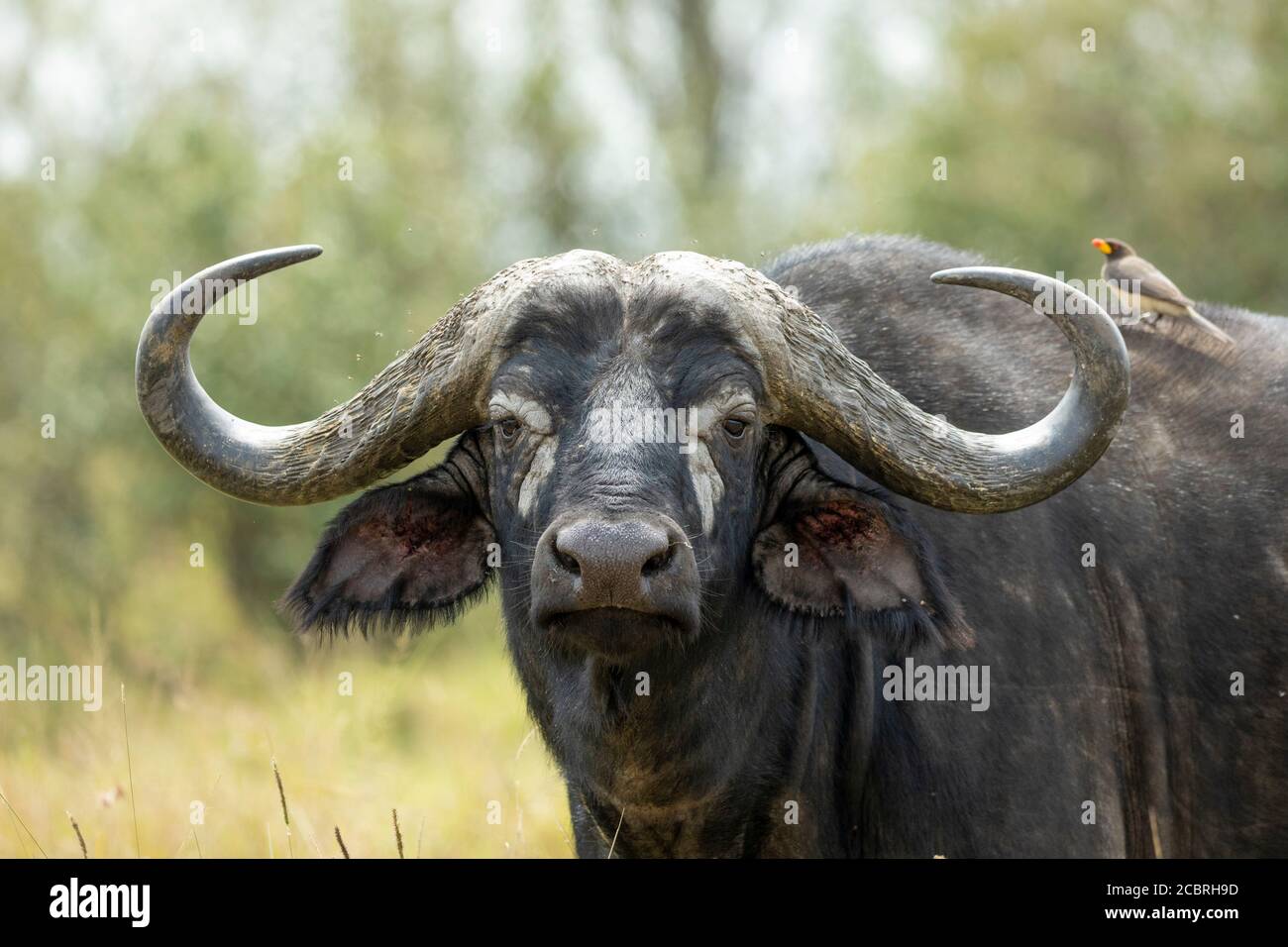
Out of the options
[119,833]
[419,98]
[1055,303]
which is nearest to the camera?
[1055,303]

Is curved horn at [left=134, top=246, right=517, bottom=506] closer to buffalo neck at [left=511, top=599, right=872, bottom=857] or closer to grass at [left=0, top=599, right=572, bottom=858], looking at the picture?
buffalo neck at [left=511, top=599, right=872, bottom=857]

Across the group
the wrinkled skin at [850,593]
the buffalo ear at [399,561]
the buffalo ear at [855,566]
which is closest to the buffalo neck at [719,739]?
the wrinkled skin at [850,593]

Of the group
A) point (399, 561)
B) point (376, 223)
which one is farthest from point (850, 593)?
point (376, 223)

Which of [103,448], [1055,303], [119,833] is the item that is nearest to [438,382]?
[1055,303]

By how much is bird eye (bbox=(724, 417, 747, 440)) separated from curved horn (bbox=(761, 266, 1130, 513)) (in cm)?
18

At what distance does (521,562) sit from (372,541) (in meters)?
0.69

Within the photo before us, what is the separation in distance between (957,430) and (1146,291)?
6.98 ft

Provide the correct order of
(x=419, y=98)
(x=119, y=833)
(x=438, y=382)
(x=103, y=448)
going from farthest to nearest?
(x=419, y=98)
(x=103, y=448)
(x=119, y=833)
(x=438, y=382)

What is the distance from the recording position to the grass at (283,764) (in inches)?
314

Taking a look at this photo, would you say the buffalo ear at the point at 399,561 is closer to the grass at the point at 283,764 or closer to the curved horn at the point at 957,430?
the grass at the point at 283,764

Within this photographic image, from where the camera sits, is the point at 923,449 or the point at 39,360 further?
the point at 39,360

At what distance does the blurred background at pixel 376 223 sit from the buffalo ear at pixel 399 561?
1.91m

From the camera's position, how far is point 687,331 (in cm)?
516

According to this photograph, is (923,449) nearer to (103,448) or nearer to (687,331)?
(687,331)
